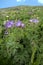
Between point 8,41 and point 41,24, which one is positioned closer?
point 8,41

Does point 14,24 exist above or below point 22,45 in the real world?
above

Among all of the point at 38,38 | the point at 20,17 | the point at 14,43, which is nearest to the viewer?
the point at 14,43

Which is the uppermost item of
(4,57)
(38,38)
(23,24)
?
(23,24)

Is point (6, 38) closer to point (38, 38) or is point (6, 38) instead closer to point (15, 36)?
point (15, 36)

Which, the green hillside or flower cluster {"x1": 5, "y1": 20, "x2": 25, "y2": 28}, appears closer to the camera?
the green hillside

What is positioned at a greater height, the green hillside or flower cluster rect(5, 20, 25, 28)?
flower cluster rect(5, 20, 25, 28)

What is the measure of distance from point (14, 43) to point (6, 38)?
0.35 ft

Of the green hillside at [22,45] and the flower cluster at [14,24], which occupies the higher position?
the flower cluster at [14,24]

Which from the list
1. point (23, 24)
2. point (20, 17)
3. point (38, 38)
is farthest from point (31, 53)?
point (20, 17)

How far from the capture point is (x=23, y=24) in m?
1.95

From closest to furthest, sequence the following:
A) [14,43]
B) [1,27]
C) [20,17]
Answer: [14,43] < [1,27] < [20,17]

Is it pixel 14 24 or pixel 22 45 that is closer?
pixel 22 45

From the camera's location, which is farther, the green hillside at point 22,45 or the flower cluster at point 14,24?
the flower cluster at point 14,24

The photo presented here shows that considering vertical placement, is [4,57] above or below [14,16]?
below
